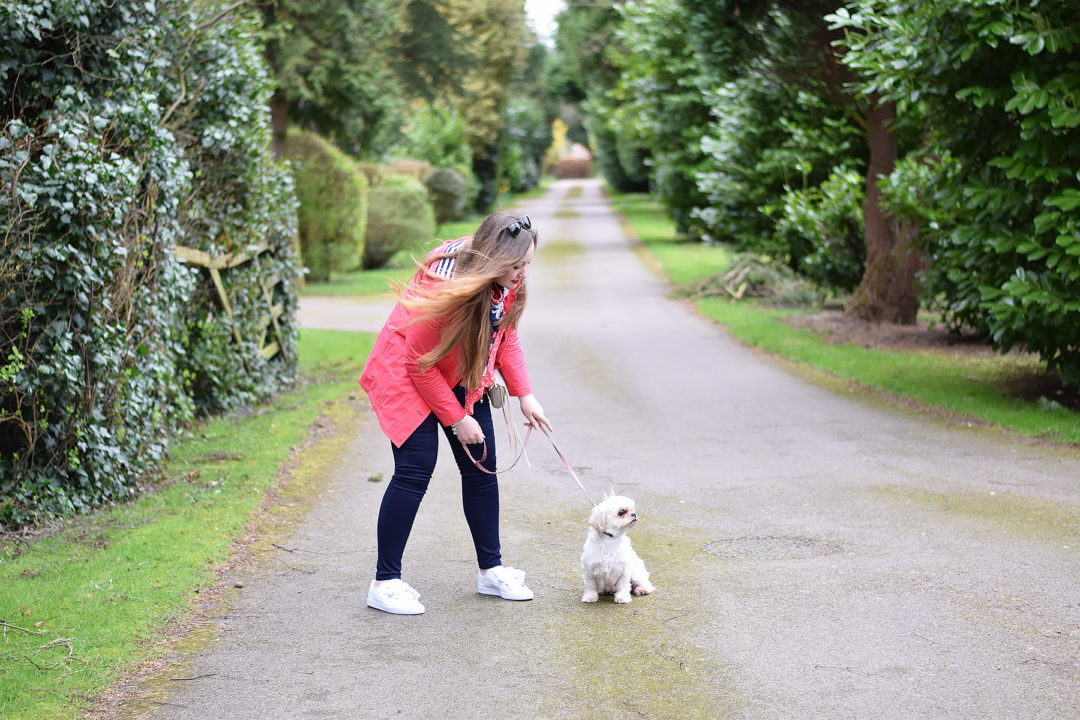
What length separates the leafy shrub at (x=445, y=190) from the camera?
3619cm

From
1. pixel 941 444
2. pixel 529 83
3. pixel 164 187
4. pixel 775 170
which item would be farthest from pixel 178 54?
pixel 529 83

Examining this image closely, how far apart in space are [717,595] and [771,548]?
2.99 feet

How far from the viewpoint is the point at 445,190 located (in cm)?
3644

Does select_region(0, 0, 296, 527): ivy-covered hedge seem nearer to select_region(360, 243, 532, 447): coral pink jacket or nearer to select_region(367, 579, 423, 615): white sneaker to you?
select_region(360, 243, 532, 447): coral pink jacket

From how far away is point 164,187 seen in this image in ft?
24.7

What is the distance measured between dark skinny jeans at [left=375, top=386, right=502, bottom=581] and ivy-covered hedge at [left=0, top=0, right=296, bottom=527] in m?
2.41

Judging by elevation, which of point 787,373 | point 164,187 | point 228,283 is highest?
point 164,187

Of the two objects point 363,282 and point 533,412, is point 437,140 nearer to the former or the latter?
point 363,282

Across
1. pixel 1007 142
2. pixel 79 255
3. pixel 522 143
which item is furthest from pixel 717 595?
pixel 522 143

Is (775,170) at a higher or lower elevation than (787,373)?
higher

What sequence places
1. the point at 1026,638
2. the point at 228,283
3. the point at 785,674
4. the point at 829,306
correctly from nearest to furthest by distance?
the point at 785,674 → the point at 1026,638 → the point at 228,283 → the point at 829,306

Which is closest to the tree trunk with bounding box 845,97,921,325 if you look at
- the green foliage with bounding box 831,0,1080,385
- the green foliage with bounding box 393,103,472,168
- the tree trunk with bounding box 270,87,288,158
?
the green foliage with bounding box 831,0,1080,385

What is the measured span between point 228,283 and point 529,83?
49.9m

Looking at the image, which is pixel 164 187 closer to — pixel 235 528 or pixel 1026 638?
pixel 235 528
